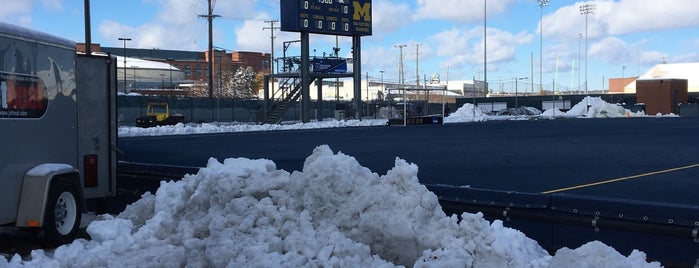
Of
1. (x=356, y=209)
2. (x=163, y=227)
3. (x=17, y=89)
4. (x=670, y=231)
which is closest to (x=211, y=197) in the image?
(x=163, y=227)

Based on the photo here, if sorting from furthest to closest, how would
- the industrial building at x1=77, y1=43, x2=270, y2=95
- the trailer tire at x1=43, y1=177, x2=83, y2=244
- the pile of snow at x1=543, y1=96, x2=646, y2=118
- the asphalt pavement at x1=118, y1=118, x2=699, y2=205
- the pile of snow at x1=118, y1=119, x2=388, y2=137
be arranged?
1. the industrial building at x1=77, y1=43, x2=270, y2=95
2. the pile of snow at x1=543, y1=96, x2=646, y2=118
3. the pile of snow at x1=118, y1=119, x2=388, y2=137
4. the asphalt pavement at x1=118, y1=118, x2=699, y2=205
5. the trailer tire at x1=43, y1=177, x2=83, y2=244

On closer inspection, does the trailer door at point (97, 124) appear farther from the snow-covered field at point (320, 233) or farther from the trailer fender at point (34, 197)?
the snow-covered field at point (320, 233)

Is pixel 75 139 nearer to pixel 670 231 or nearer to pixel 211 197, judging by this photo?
pixel 211 197

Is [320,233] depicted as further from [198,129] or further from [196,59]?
[196,59]

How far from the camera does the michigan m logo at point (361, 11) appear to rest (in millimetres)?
47906

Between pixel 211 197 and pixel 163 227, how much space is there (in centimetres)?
63

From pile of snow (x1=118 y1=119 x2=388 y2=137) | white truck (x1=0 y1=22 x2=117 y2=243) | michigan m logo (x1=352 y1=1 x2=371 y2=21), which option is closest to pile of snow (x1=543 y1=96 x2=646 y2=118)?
michigan m logo (x1=352 y1=1 x2=371 y2=21)

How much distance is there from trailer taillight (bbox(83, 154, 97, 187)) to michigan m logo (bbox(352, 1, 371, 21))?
40285mm

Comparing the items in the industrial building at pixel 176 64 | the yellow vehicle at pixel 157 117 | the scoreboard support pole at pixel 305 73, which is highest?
the industrial building at pixel 176 64

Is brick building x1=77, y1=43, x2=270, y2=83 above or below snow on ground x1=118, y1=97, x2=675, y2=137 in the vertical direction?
above

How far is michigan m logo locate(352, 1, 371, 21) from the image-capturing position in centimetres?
4791

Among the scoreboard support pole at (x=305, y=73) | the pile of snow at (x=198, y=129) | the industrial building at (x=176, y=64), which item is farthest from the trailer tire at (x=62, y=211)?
the industrial building at (x=176, y=64)

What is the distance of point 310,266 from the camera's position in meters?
5.60

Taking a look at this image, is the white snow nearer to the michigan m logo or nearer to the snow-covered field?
the snow-covered field
